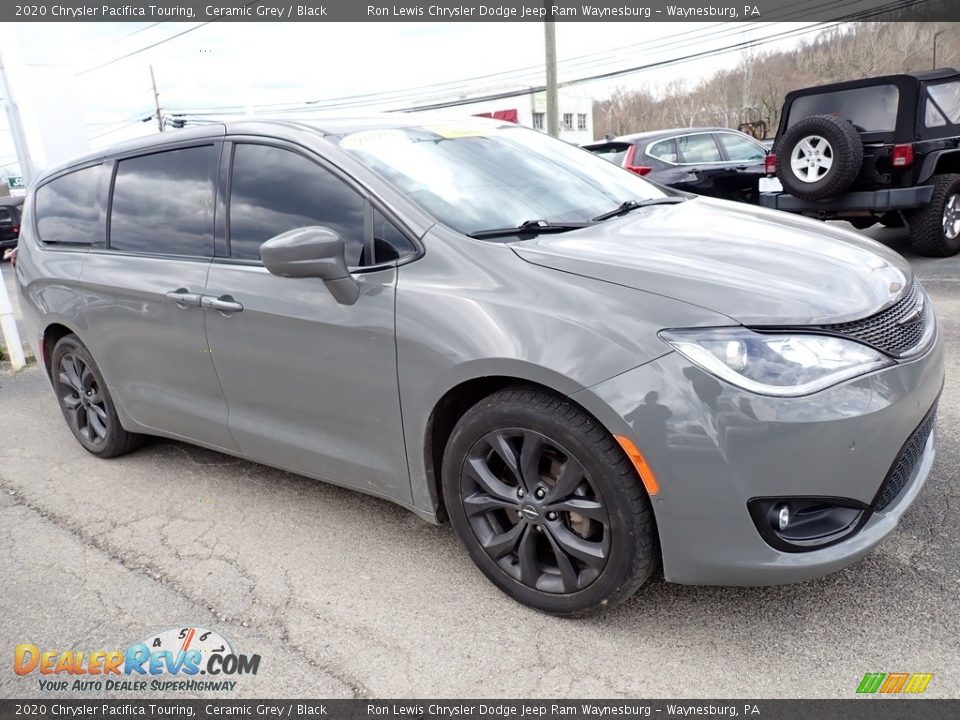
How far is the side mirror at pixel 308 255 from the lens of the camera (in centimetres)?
254

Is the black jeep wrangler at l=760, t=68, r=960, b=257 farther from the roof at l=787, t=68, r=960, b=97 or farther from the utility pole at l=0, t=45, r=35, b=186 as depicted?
the utility pole at l=0, t=45, r=35, b=186

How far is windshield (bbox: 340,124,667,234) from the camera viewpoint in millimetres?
2754

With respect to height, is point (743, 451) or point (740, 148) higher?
point (743, 451)

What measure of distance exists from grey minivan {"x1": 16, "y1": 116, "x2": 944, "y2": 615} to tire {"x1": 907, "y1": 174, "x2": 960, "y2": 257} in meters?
5.16

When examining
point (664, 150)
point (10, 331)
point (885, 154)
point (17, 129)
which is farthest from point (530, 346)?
point (17, 129)

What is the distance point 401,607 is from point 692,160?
8.81m

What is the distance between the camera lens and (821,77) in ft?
204

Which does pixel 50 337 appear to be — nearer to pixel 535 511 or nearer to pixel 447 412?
pixel 447 412

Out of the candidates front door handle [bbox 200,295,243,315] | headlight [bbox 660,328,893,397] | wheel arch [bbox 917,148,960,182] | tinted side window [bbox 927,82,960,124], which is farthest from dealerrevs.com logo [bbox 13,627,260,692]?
tinted side window [bbox 927,82,960,124]

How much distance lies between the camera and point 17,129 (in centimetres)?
892

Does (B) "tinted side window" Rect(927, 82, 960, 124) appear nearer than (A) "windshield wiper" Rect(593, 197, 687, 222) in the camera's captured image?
No

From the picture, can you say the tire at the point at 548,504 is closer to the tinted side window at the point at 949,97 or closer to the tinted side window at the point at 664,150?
the tinted side window at the point at 949,97

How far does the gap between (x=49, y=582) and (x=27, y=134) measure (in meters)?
7.77

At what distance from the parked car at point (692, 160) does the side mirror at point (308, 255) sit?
743cm
